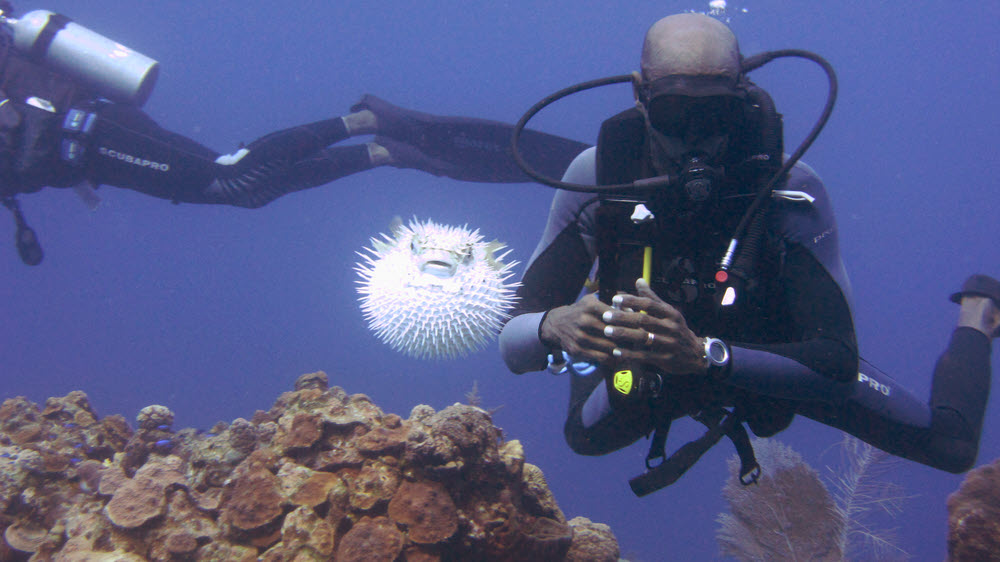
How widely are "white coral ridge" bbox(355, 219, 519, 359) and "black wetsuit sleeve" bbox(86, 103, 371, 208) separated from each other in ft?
16.3

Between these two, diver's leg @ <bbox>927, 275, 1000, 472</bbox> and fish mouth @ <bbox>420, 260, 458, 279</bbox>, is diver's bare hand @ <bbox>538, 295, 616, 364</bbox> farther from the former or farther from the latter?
diver's leg @ <bbox>927, 275, 1000, 472</bbox>

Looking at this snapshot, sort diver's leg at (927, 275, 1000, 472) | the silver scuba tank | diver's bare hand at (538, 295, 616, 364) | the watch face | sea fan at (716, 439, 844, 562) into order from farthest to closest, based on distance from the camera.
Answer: the silver scuba tank < sea fan at (716, 439, 844, 562) < diver's leg at (927, 275, 1000, 472) < the watch face < diver's bare hand at (538, 295, 616, 364)

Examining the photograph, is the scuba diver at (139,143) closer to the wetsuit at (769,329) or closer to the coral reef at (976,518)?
the wetsuit at (769,329)

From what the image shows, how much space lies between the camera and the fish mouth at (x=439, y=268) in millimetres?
2789

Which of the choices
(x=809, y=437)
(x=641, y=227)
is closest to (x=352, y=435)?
(x=641, y=227)

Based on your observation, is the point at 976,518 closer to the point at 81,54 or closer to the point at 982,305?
the point at 982,305

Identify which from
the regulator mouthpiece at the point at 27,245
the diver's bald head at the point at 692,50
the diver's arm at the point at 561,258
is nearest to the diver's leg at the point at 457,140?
the diver's arm at the point at 561,258

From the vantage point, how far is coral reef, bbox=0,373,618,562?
274cm

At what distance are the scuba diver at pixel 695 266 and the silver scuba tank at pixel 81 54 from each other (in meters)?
7.68

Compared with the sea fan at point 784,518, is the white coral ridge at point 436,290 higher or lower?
higher

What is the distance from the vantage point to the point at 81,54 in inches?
274

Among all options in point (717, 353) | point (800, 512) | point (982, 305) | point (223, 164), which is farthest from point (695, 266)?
point (223, 164)

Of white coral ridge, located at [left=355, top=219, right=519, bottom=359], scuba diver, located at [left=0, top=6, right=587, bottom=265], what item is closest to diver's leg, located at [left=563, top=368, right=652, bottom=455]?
white coral ridge, located at [left=355, top=219, right=519, bottom=359]

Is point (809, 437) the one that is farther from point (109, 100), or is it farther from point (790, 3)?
point (109, 100)
